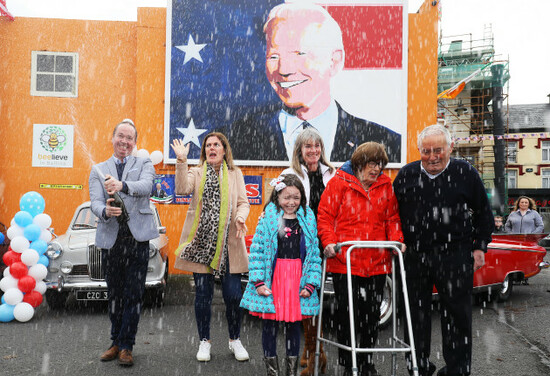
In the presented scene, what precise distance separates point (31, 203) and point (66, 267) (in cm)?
108

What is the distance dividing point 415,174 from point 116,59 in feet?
31.7

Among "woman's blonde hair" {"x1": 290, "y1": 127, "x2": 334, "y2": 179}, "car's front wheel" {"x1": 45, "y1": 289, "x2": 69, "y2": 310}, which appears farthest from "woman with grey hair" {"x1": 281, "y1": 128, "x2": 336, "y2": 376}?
"car's front wheel" {"x1": 45, "y1": 289, "x2": 69, "y2": 310}

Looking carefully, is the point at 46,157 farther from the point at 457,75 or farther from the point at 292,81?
the point at 457,75

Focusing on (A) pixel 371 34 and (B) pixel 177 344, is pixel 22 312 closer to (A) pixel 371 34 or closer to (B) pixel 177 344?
(B) pixel 177 344

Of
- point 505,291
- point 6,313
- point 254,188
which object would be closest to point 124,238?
point 6,313

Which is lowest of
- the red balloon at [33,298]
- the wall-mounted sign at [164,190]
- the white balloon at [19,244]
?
the red balloon at [33,298]

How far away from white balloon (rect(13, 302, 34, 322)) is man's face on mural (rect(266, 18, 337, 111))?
687 centimetres

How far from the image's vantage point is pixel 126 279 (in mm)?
4156

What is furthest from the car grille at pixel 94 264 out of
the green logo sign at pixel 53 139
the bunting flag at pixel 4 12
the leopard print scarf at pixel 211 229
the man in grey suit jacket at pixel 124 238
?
the bunting flag at pixel 4 12

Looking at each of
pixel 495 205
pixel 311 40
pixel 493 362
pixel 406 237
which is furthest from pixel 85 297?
pixel 495 205

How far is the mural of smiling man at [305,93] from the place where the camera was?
1061 cm

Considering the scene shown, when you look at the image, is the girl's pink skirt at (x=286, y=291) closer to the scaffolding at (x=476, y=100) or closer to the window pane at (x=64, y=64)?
the window pane at (x=64, y=64)

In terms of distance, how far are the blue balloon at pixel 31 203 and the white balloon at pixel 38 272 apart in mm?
877

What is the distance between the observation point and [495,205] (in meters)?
29.1
